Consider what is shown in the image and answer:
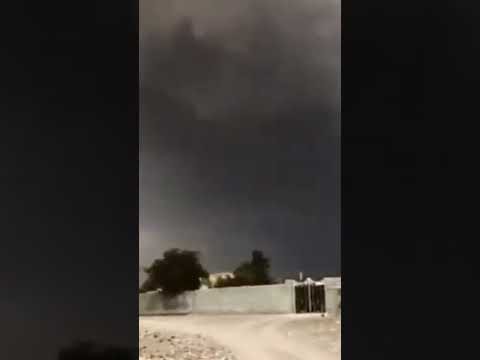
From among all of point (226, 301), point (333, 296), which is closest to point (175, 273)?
point (226, 301)

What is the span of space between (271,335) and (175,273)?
418mm

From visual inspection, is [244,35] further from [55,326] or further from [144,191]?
[55,326]

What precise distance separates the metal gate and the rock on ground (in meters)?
0.31

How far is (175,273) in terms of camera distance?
2.26 m

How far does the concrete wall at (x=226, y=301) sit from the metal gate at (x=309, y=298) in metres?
0.02

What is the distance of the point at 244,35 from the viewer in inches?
91.2

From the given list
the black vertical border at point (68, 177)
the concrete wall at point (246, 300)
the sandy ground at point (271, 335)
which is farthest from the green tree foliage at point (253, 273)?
the black vertical border at point (68, 177)

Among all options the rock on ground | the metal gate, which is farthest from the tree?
the metal gate

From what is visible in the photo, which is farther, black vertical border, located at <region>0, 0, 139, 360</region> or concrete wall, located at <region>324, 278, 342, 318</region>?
concrete wall, located at <region>324, 278, 342, 318</region>

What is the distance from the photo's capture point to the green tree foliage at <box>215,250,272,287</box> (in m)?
2.28

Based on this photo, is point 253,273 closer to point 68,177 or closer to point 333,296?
point 333,296

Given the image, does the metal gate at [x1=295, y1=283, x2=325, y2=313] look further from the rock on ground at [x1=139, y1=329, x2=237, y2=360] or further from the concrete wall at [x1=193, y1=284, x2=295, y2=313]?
the rock on ground at [x1=139, y1=329, x2=237, y2=360]

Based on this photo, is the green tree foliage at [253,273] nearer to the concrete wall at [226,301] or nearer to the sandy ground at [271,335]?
the concrete wall at [226,301]
